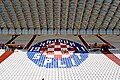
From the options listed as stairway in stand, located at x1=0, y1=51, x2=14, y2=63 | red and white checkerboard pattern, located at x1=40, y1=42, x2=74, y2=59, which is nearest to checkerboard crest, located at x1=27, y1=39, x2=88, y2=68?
red and white checkerboard pattern, located at x1=40, y1=42, x2=74, y2=59

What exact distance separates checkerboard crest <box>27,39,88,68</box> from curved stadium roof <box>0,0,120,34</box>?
194 inches

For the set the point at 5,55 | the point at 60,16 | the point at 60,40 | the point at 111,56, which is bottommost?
the point at 60,40

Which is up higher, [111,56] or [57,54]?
[57,54]

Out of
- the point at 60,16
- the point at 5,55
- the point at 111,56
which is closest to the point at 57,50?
the point at 5,55

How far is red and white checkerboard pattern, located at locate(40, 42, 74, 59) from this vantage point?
52.2 feet

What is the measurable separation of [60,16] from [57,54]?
350 inches

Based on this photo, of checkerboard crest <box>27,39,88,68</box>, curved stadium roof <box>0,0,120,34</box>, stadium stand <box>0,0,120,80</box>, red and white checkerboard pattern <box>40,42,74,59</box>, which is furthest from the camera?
curved stadium roof <box>0,0,120,34</box>

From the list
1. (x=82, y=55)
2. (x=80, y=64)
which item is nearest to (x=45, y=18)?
(x=82, y=55)

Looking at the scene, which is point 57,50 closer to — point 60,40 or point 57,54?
point 57,54

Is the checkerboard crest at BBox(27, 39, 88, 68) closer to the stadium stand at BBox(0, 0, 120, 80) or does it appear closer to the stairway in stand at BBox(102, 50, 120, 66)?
the stadium stand at BBox(0, 0, 120, 80)

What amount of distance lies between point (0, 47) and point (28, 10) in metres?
6.76

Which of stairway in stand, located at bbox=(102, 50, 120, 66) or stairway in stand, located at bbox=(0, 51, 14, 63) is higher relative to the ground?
stairway in stand, located at bbox=(0, 51, 14, 63)

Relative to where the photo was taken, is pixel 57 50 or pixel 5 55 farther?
pixel 57 50

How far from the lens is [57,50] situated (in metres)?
17.3
